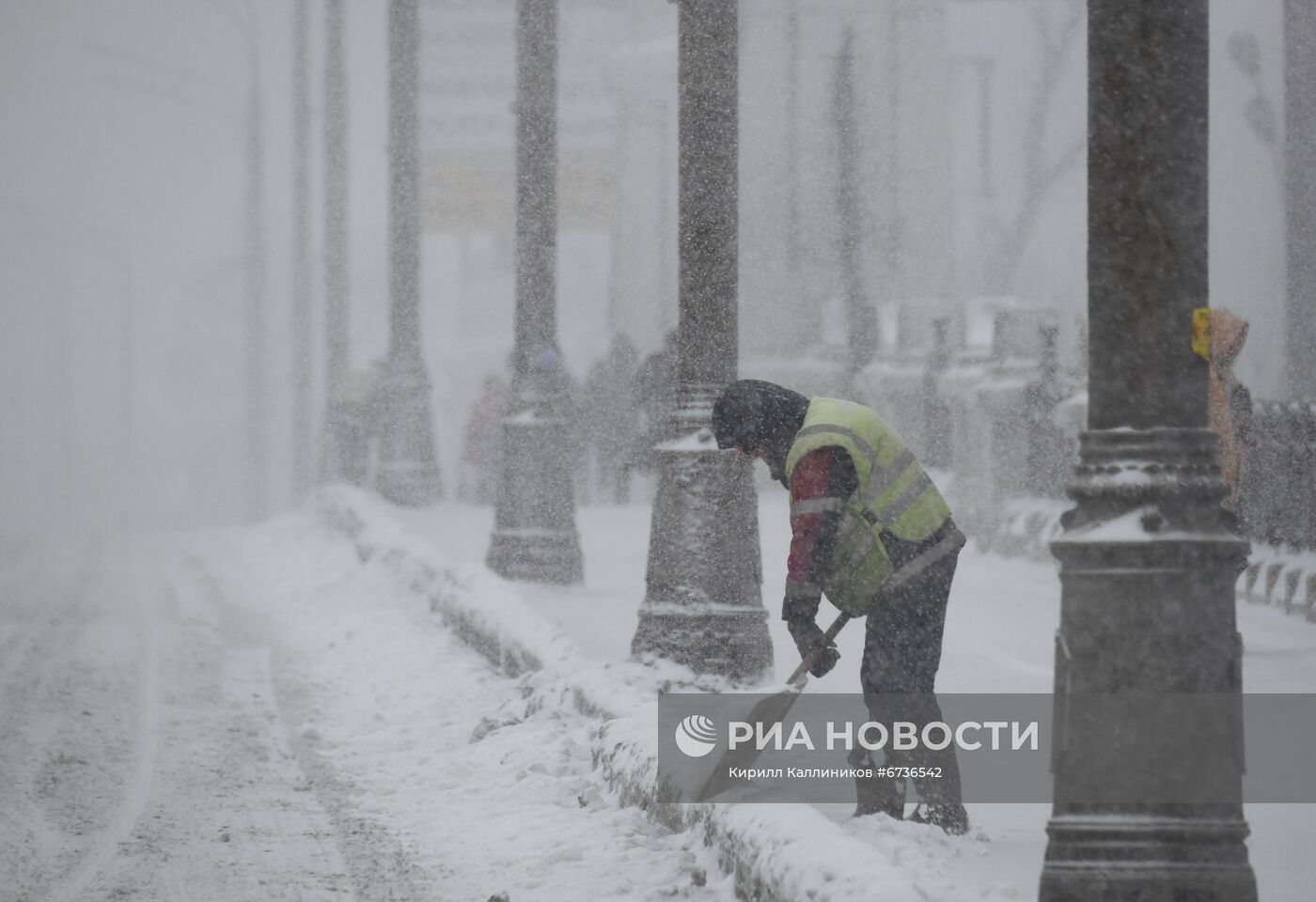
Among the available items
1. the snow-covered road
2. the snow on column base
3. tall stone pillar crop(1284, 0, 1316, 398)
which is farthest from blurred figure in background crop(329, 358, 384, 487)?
the snow on column base

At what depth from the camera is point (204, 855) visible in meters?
6.99

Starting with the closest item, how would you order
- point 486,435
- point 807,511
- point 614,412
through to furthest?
1. point 807,511
2. point 614,412
3. point 486,435

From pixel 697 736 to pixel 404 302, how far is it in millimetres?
15388

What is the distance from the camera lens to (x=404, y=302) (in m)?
21.8

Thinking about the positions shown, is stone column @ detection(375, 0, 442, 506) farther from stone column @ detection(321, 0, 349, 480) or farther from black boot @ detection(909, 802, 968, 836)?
black boot @ detection(909, 802, 968, 836)

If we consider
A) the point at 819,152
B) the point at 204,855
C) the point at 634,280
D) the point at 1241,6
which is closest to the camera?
the point at 204,855

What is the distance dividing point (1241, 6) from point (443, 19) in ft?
75.2

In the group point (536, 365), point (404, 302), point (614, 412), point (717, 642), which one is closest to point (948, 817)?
point (717, 642)

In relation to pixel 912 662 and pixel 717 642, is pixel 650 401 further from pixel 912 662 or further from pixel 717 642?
pixel 912 662

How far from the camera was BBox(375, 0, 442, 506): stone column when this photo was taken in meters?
21.6

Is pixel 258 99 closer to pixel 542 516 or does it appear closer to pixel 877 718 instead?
pixel 542 516

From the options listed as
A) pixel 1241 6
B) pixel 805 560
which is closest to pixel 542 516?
pixel 805 560

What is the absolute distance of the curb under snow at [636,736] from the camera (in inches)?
199

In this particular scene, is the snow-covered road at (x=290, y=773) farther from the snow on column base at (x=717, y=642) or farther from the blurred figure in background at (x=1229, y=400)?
the blurred figure in background at (x=1229, y=400)
